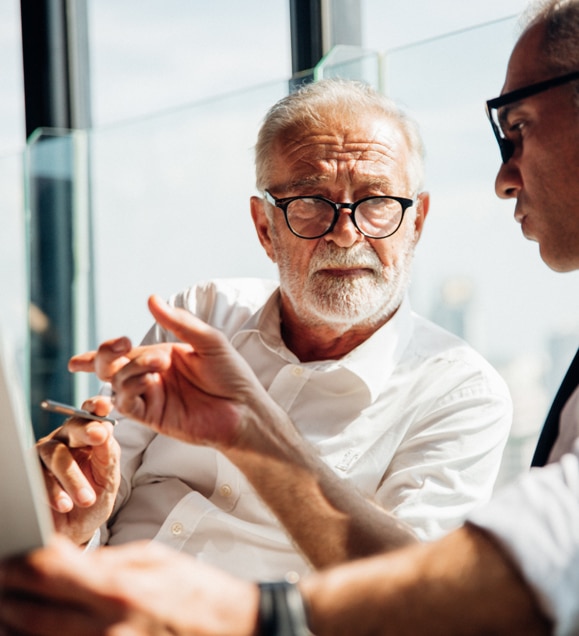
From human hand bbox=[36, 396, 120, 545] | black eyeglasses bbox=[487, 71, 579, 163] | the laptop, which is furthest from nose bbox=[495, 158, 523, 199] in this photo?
the laptop

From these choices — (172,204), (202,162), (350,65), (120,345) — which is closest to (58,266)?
(172,204)

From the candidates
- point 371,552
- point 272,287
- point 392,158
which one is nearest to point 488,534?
point 371,552

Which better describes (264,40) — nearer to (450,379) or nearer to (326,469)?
(450,379)

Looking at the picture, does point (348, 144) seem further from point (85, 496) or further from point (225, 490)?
point (85, 496)

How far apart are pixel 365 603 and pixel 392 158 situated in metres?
1.40

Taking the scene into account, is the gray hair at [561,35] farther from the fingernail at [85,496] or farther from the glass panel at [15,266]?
the glass panel at [15,266]

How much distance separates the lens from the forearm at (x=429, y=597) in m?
0.83

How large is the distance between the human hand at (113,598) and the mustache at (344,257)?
4.11ft

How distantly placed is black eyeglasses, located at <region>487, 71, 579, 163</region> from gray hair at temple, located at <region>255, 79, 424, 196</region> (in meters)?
0.53

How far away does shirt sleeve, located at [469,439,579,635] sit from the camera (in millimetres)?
844

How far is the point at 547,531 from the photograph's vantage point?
0.87 meters

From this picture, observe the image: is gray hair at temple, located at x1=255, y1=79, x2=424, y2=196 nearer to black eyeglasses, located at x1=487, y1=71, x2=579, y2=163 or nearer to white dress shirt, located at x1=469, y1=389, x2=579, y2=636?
black eyeglasses, located at x1=487, y1=71, x2=579, y2=163

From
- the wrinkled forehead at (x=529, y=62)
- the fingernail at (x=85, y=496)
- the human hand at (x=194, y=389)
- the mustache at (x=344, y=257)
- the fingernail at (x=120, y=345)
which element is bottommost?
the fingernail at (x=85, y=496)

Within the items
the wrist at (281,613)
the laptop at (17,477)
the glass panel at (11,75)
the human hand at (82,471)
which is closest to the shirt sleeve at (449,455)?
the human hand at (82,471)
